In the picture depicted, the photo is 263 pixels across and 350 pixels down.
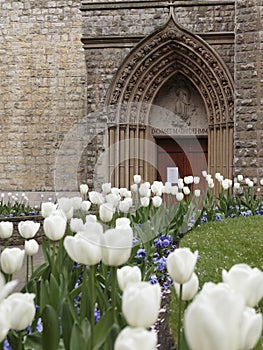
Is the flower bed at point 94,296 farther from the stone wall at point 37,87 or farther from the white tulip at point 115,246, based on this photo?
the stone wall at point 37,87

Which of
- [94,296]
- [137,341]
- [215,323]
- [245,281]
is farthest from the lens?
[94,296]

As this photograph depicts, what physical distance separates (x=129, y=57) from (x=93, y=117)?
1.47m

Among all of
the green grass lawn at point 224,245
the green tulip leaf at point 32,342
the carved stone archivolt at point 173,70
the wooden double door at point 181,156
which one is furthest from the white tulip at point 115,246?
the wooden double door at point 181,156

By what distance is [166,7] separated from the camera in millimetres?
10516

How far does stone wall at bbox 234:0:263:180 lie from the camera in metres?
9.39

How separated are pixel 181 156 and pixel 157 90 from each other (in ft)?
5.50

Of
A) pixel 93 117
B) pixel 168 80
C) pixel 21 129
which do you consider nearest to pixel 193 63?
pixel 168 80

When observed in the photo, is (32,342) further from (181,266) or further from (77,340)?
(181,266)

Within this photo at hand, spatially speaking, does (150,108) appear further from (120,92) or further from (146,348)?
(146,348)

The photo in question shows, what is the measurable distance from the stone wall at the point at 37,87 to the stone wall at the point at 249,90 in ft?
13.5

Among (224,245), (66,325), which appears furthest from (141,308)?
(224,245)

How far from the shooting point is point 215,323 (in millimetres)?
672

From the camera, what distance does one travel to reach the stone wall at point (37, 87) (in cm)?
1220

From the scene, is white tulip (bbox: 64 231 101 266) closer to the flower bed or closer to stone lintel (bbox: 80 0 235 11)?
the flower bed
